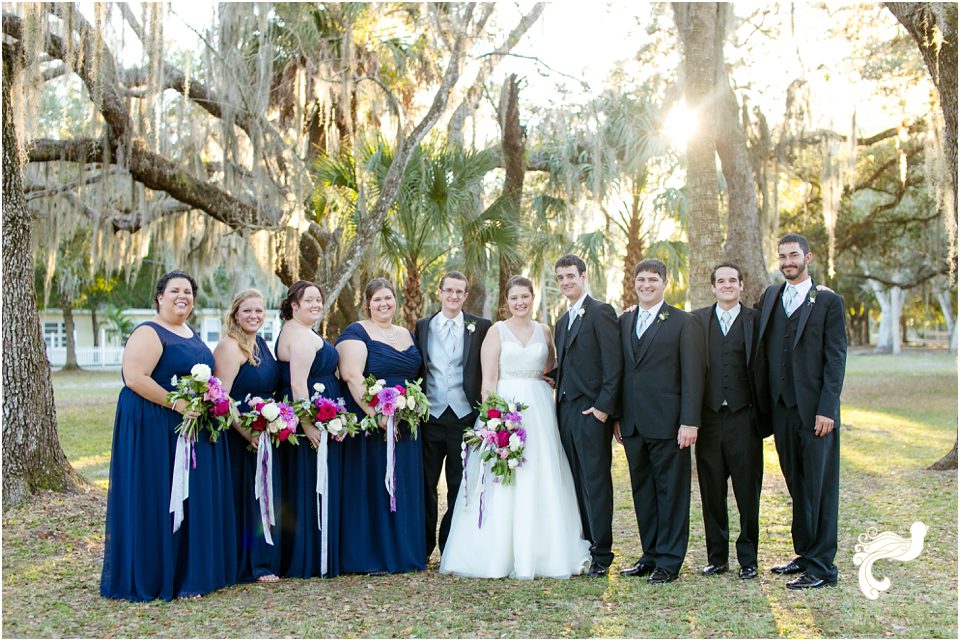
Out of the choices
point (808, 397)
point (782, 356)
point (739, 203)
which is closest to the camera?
point (808, 397)

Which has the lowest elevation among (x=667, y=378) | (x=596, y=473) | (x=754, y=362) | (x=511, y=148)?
(x=596, y=473)

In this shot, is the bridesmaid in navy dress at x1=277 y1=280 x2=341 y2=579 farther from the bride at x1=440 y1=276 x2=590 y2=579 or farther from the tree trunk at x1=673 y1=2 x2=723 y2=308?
the tree trunk at x1=673 y1=2 x2=723 y2=308

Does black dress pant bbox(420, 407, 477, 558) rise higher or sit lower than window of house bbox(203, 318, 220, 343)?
lower

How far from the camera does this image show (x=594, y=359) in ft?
17.6

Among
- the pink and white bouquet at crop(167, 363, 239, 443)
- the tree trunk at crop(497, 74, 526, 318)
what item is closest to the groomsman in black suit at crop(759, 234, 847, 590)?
the pink and white bouquet at crop(167, 363, 239, 443)

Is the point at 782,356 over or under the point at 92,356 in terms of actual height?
over

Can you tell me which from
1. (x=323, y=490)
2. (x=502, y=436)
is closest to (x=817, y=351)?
(x=502, y=436)

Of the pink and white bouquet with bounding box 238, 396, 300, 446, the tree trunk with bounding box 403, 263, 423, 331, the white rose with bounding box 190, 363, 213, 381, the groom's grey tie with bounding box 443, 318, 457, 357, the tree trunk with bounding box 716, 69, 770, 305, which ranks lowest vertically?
the pink and white bouquet with bounding box 238, 396, 300, 446

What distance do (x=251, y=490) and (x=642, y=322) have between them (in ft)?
8.89

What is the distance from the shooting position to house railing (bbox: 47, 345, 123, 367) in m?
35.9

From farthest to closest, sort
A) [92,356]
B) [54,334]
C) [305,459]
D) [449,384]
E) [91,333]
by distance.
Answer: [91,333], [54,334], [92,356], [449,384], [305,459]

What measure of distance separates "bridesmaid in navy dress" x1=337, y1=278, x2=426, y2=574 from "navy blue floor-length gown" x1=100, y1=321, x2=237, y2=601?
2.96 feet

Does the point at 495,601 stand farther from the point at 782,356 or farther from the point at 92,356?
the point at 92,356

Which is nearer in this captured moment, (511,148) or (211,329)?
(511,148)
